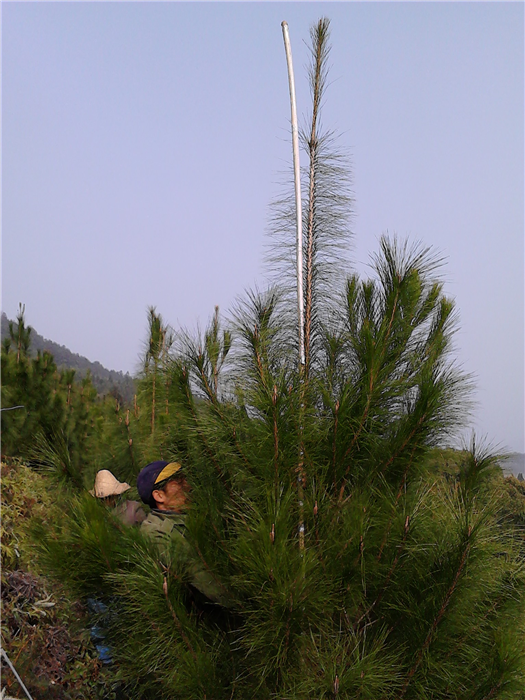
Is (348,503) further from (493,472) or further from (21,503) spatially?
(21,503)

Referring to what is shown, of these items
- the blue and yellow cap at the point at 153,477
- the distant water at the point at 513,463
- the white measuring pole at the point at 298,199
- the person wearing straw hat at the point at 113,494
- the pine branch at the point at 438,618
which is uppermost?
the white measuring pole at the point at 298,199

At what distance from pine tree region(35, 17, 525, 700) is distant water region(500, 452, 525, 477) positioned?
22 centimetres

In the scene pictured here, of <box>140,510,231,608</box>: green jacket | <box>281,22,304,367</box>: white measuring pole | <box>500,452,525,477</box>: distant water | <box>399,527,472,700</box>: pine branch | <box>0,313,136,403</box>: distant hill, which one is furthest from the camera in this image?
<box>0,313,136,403</box>: distant hill

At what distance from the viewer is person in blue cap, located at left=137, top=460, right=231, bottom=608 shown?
6.57 feet

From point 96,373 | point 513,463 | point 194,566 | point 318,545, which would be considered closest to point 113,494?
point 194,566

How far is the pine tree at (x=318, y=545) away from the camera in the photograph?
183 cm

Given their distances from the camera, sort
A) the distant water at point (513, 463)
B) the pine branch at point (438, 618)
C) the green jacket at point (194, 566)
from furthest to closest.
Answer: the distant water at point (513, 463), the green jacket at point (194, 566), the pine branch at point (438, 618)

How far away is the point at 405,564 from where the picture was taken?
1.99m

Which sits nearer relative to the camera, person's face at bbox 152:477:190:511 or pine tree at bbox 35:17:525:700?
pine tree at bbox 35:17:525:700

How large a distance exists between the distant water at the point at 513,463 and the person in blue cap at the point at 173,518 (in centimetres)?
139

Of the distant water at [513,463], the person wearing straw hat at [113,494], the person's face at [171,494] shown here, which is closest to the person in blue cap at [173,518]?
the person's face at [171,494]

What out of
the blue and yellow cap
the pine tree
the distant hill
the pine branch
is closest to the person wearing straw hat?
the blue and yellow cap

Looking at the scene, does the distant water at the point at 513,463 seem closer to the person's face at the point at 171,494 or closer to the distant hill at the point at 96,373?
the person's face at the point at 171,494

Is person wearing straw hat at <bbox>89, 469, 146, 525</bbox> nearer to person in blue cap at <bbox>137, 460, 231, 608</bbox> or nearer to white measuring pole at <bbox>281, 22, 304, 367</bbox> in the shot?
person in blue cap at <bbox>137, 460, 231, 608</bbox>
